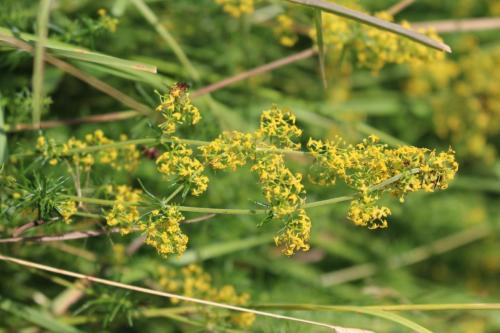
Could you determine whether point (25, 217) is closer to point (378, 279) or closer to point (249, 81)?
point (249, 81)

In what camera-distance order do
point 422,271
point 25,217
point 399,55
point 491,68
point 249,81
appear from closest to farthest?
1. point 25,217
2. point 399,55
3. point 249,81
4. point 491,68
5. point 422,271

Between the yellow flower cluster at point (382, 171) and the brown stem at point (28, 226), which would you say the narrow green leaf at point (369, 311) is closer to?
the yellow flower cluster at point (382, 171)

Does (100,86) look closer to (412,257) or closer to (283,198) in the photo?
(283,198)

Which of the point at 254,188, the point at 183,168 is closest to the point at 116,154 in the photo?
the point at 183,168

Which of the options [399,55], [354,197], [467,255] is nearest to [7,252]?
[354,197]

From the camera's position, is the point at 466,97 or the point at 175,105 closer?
the point at 175,105

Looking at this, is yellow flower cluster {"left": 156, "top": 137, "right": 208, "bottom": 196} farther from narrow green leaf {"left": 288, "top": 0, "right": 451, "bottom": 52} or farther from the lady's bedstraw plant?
narrow green leaf {"left": 288, "top": 0, "right": 451, "bottom": 52}
